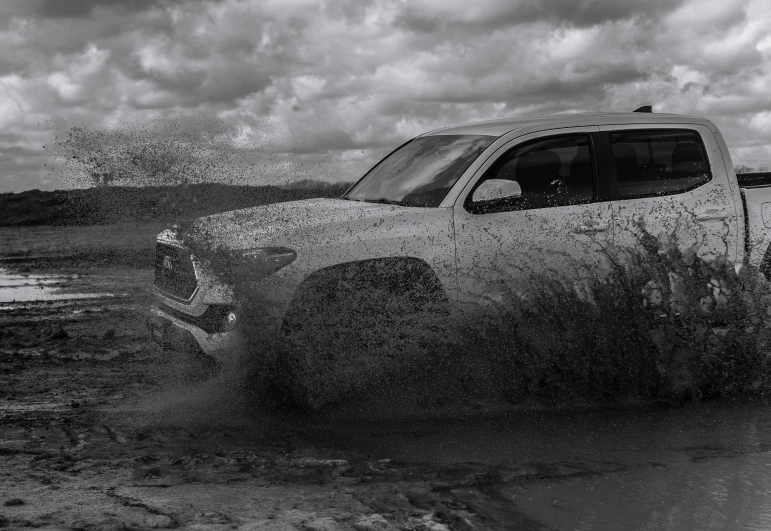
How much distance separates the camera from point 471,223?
6.29m

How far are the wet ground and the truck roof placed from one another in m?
2.19

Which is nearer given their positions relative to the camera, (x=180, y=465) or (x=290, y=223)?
(x=180, y=465)

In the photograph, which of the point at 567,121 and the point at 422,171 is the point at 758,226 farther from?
the point at 422,171

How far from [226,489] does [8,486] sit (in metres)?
1.14

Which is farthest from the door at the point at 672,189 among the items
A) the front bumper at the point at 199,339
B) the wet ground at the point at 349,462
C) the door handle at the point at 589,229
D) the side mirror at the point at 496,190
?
the front bumper at the point at 199,339

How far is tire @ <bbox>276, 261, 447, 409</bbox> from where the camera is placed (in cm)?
594

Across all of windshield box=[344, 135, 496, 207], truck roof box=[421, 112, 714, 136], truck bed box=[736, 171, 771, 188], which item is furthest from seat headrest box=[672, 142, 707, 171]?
windshield box=[344, 135, 496, 207]

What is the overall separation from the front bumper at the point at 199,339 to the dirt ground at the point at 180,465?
220 mm

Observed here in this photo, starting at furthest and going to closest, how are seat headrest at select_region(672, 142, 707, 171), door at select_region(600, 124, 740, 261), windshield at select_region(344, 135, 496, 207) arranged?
seat headrest at select_region(672, 142, 707, 171) < door at select_region(600, 124, 740, 261) < windshield at select_region(344, 135, 496, 207)

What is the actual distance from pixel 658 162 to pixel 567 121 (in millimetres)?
873

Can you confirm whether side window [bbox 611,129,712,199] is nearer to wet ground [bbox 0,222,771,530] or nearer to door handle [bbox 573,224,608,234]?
door handle [bbox 573,224,608,234]

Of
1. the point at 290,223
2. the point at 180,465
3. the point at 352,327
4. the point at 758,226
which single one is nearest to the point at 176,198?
the point at 290,223

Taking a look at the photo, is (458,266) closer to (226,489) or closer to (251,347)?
(251,347)

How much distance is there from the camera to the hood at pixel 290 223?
5898mm
